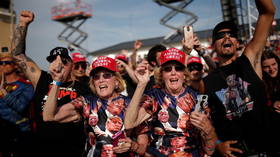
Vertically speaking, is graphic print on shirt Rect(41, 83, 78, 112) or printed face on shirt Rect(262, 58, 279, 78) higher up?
printed face on shirt Rect(262, 58, 279, 78)

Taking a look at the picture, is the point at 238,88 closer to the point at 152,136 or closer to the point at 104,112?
the point at 152,136

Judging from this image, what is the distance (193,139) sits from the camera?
2.69m

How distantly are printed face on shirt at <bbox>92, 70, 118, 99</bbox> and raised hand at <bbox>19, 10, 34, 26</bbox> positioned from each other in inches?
60.3

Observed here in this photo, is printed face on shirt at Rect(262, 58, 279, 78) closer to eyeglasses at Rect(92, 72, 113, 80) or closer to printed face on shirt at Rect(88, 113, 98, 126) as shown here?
eyeglasses at Rect(92, 72, 113, 80)

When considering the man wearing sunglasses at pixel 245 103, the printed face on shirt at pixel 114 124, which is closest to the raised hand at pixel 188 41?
the man wearing sunglasses at pixel 245 103

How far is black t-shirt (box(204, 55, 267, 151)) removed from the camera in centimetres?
259

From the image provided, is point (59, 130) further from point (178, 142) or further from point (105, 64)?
point (178, 142)

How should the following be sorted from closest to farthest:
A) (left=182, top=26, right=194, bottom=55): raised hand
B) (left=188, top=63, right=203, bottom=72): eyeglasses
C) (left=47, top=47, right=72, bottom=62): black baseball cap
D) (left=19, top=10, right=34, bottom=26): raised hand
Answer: (left=182, top=26, right=194, bottom=55): raised hand
(left=47, top=47, right=72, bottom=62): black baseball cap
(left=19, top=10, right=34, bottom=26): raised hand
(left=188, top=63, right=203, bottom=72): eyeglasses

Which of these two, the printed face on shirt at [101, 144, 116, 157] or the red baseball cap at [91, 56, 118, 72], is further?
the red baseball cap at [91, 56, 118, 72]

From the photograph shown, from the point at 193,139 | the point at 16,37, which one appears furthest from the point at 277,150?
the point at 16,37

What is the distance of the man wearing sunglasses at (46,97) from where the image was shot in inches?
136

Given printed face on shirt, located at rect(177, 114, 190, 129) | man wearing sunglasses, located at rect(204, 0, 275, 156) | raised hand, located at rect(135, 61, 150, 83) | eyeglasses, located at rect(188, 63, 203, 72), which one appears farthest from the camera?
eyeglasses, located at rect(188, 63, 203, 72)

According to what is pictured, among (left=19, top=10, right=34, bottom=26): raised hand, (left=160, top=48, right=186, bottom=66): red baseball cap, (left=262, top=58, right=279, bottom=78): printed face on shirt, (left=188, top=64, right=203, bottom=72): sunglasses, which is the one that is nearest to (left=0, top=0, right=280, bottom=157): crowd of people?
(left=160, top=48, right=186, bottom=66): red baseball cap

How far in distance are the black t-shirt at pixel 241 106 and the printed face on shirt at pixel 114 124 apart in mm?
1126
